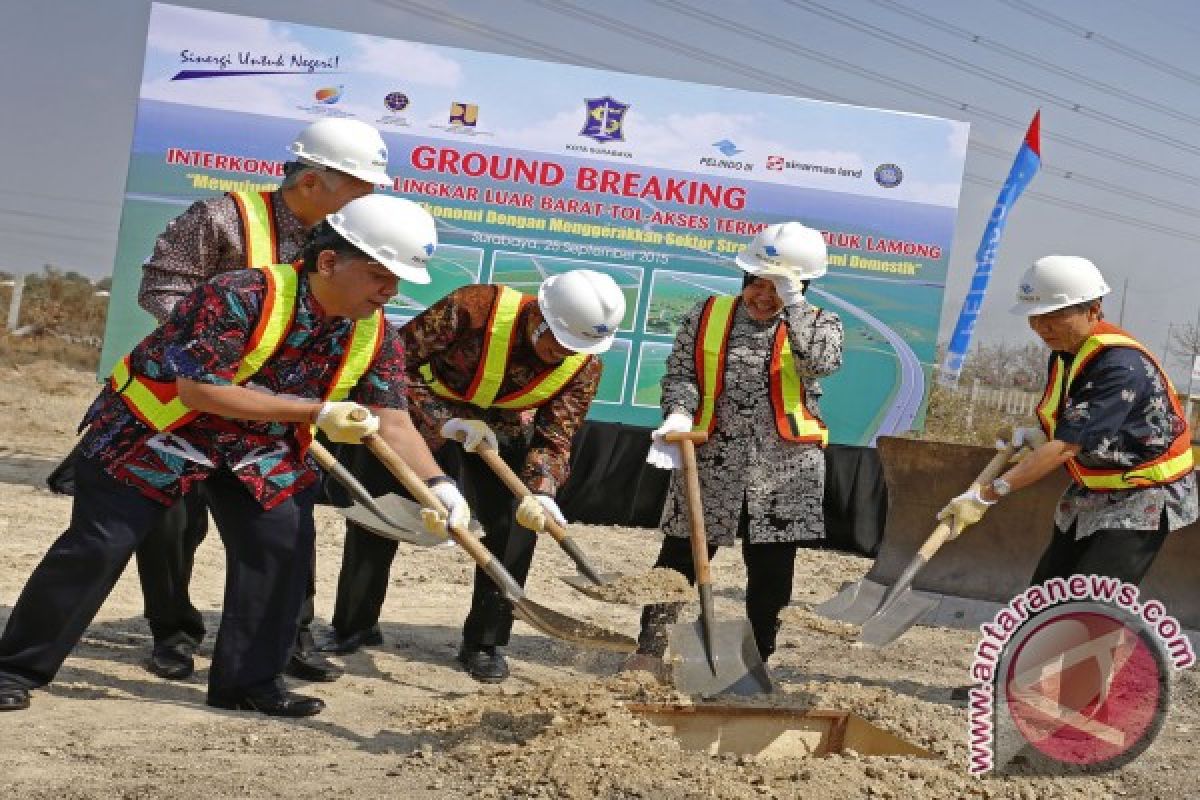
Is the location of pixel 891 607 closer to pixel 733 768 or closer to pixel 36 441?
pixel 733 768

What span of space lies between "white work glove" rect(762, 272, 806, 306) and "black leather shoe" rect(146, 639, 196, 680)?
231 centimetres

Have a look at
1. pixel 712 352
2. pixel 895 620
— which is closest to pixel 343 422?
pixel 712 352

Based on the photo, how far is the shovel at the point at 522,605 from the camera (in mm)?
4309

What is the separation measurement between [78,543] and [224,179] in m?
6.32

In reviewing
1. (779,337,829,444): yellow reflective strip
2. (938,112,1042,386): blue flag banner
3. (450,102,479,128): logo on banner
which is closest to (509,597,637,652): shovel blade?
(779,337,829,444): yellow reflective strip

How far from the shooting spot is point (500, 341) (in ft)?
16.9

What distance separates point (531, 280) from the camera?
405 inches

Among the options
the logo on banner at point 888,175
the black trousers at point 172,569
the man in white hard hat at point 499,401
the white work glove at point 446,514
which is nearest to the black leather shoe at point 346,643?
the man in white hard hat at point 499,401

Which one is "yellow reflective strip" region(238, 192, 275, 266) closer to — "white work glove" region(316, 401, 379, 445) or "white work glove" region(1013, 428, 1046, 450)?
"white work glove" region(316, 401, 379, 445)

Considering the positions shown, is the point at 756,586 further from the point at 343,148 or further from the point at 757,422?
the point at 343,148

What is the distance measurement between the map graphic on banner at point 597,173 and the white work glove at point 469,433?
503cm

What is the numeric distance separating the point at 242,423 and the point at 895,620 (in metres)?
2.24

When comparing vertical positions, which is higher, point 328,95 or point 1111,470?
point 328,95

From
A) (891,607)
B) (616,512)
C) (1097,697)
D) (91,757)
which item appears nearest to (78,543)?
(91,757)
